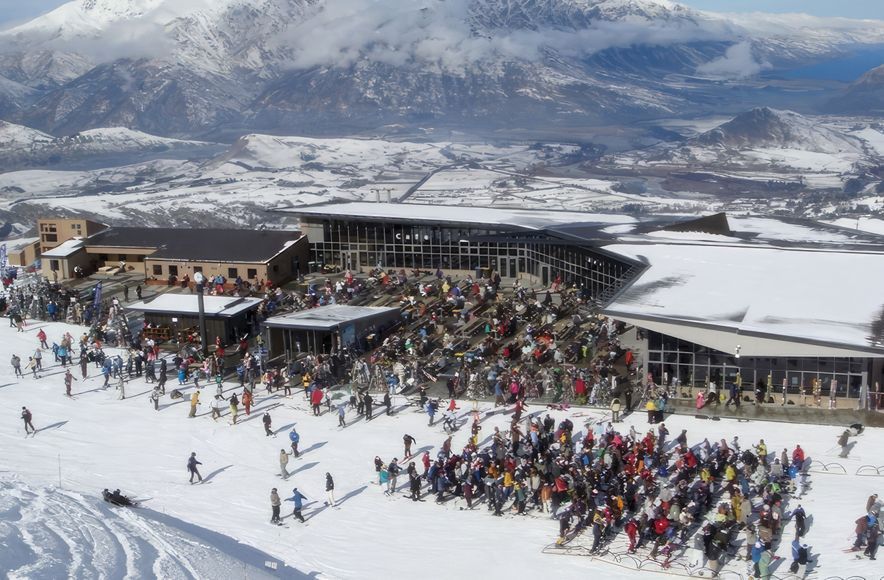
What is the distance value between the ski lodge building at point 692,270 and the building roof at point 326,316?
352 inches

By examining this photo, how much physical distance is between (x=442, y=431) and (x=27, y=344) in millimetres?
20558

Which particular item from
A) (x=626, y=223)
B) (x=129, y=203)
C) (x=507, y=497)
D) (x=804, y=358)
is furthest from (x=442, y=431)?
(x=129, y=203)

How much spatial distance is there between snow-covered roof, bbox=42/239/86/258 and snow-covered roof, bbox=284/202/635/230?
1110 cm

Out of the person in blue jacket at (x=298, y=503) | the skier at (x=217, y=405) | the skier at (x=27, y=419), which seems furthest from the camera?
→ the skier at (x=217, y=405)

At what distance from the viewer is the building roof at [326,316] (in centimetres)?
3961

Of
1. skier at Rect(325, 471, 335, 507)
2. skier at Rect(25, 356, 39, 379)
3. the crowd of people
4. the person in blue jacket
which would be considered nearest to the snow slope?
the person in blue jacket

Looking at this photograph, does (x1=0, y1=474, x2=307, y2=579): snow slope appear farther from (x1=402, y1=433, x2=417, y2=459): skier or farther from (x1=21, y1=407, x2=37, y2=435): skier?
(x1=402, y1=433, x2=417, y2=459): skier

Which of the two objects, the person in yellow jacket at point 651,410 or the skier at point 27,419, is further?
the skier at point 27,419

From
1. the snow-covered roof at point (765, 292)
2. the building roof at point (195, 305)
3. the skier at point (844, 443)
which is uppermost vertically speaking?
the snow-covered roof at point (765, 292)

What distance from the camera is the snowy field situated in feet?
77.2

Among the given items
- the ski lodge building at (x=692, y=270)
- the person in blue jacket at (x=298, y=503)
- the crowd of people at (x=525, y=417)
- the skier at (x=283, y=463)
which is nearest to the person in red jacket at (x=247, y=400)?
the crowd of people at (x=525, y=417)

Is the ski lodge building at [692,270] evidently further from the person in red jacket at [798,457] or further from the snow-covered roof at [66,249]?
the snow-covered roof at [66,249]

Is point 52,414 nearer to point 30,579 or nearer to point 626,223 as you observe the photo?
point 30,579

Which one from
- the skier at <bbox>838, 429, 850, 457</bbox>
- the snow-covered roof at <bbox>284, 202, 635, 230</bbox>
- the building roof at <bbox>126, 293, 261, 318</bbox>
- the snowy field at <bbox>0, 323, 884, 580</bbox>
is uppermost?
the snow-covered roof at <bbox>284, 202, 635, 230</bbox>
